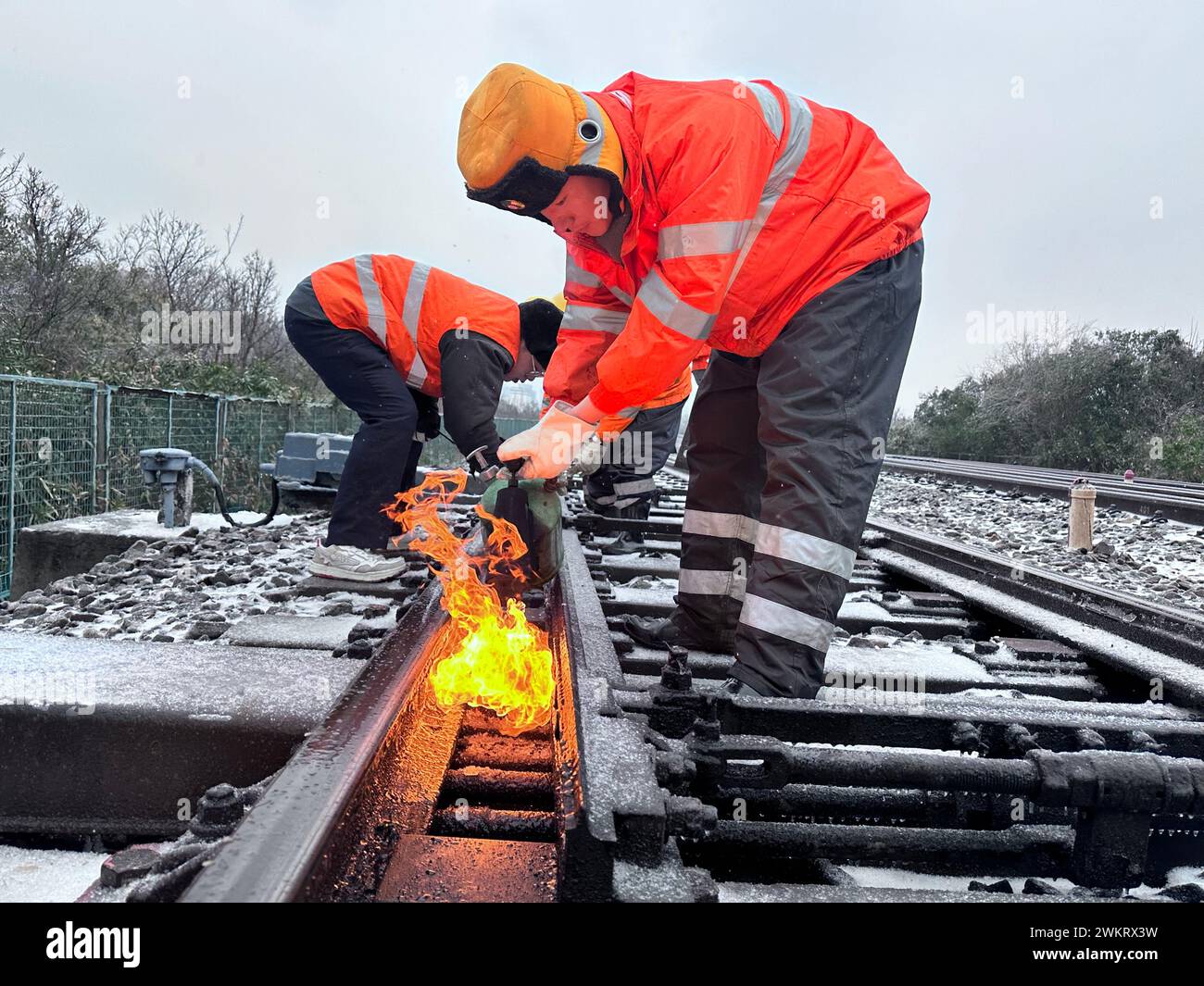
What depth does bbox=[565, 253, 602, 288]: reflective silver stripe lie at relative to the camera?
2.74m

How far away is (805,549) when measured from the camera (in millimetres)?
2219

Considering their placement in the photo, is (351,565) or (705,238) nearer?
(705,238)

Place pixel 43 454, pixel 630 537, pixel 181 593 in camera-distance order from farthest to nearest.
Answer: pixel 43 454 → pixel 630 537 → pixel 181 593

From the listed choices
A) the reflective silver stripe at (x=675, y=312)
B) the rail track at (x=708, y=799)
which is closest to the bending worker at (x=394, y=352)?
the rail track at (x=708, y=799)

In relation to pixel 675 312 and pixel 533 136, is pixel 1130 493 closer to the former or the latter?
pixel 675 312

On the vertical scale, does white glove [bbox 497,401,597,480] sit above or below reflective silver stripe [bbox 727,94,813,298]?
below

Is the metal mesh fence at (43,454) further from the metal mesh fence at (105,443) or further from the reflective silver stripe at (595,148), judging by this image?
the reflective silver stripe at (595,148)

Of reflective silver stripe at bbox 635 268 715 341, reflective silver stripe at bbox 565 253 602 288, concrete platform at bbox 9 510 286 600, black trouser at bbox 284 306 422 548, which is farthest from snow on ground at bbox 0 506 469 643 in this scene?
reflective silver stripe at bbox 635 268 715 341

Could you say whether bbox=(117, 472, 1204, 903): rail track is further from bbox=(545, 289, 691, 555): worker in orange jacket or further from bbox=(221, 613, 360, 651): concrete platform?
bbox=(545, 289, 691, 555): worker in orange jacket

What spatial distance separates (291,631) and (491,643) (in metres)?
0.94

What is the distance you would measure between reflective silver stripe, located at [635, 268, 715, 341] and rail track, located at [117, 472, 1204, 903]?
0.86 metres

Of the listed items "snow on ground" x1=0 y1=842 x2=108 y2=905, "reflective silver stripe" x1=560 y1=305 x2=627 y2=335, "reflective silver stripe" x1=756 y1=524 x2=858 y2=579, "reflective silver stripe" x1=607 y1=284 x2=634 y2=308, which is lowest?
"snow on ground" x1=0 y1=842 x2=108 y2=905

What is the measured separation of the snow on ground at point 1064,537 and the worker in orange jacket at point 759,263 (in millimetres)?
2289

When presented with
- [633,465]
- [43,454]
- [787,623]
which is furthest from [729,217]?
[43,454]
